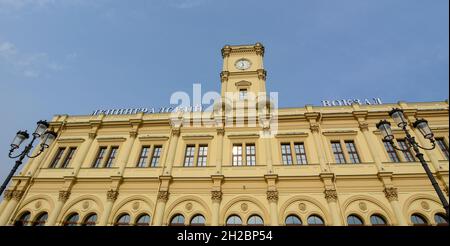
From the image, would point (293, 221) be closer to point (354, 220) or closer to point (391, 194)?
point (354, 220)

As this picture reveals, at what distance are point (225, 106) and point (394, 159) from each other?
1318 cm

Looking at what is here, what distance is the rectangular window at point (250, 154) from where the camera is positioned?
1793 centimetres

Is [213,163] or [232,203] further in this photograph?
[213,163]

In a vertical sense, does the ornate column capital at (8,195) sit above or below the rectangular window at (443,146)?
below

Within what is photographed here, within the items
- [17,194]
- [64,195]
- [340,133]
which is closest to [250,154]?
[340,133]

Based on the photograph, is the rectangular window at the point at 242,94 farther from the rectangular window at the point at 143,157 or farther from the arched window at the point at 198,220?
the arched window at the point at 198,220

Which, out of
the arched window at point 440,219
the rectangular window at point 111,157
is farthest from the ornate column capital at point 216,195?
the arched window at point 440,219

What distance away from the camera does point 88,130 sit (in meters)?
21.3

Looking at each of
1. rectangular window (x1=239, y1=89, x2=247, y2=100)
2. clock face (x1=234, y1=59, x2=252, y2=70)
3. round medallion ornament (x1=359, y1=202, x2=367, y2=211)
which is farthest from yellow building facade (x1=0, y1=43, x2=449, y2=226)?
clock face (x1=234, y1=59, x2=252, y2=70)

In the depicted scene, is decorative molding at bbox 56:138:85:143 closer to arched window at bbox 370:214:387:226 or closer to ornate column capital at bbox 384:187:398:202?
arched window at bbox 370:214:387:226

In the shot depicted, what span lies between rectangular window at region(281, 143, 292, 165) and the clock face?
9709 millimetres

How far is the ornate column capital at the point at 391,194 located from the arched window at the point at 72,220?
66.5 ft
